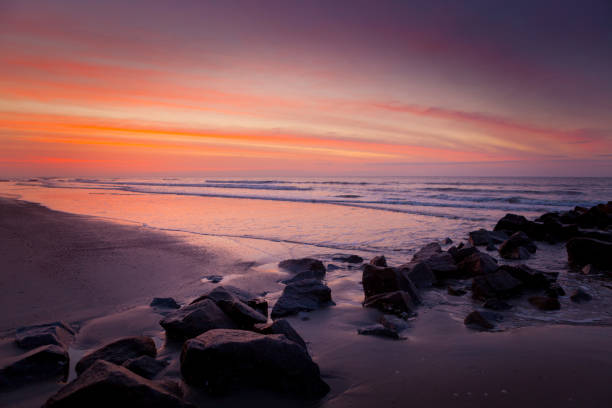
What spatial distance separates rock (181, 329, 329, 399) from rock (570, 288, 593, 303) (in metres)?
4.26

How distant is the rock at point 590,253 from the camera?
6.60 meters

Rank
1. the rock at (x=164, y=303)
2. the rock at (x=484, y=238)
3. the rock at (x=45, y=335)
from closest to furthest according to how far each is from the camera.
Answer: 1. the rock at (x=45, y=335)
2. the rock at (x=164, y=303)
3. the rock at (x=484, y=238)

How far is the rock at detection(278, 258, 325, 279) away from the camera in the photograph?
6.46 metres

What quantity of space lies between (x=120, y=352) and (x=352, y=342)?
2193 millimetres

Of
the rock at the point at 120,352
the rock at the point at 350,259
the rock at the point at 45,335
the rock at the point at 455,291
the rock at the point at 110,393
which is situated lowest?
the rock at the point at 455,291

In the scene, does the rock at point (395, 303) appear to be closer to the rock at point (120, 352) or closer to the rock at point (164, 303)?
the rock at point (164, 303)

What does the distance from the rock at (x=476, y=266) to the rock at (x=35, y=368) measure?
5909 mm

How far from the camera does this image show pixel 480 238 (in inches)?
368

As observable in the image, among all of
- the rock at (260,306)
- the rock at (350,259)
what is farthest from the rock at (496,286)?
the rock at (260,306)

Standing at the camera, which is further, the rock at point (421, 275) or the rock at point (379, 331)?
the rock at point (421, 275)

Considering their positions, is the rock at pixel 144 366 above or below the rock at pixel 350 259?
above

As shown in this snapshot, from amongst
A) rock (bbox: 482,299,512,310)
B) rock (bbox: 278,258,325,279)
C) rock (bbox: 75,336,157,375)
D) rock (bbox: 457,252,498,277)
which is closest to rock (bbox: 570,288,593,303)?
rock (bbox: 482,299,512,310)

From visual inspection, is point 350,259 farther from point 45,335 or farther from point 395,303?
point 45,335

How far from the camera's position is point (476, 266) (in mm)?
6051
